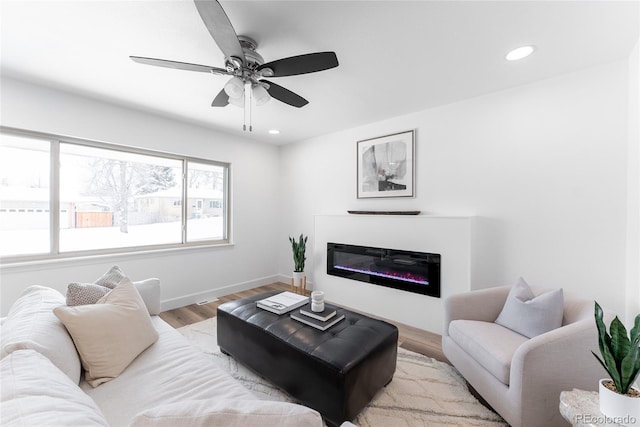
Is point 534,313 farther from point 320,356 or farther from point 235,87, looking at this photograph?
point 235,87

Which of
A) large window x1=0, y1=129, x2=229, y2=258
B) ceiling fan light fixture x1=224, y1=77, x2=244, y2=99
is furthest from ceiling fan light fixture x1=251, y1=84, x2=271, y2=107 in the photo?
large window x1=0, y1=129, x2=229, y2=258

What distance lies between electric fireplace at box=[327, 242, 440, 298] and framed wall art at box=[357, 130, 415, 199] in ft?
2.45

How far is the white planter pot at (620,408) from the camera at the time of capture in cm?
110

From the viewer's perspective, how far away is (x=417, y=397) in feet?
5.95

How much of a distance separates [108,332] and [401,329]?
8.54 feet

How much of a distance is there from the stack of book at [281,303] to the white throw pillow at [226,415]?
1.48m

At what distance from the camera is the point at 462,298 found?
208 centimetres

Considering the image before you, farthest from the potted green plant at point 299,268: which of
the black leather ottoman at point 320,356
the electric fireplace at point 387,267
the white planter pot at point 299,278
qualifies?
the black leather ottoman at point 320,356

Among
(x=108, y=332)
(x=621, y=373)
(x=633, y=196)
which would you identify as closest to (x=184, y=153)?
(x=108, y=332)

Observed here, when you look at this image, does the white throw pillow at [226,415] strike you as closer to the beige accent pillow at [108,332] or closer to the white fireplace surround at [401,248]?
the beige accent pillow at [108,332]

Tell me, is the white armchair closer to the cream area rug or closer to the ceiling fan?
the cream area rug

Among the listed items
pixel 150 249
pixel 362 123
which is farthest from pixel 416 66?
pixel 150 249

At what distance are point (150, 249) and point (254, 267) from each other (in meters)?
1.55

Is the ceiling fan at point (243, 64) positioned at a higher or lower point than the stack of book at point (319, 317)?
higher
